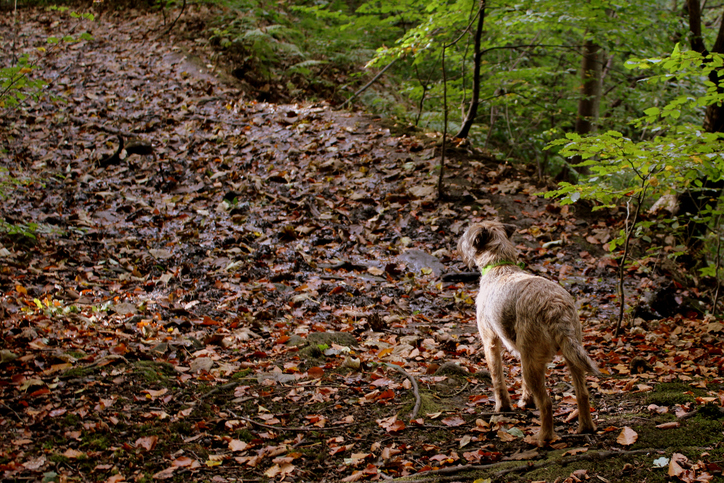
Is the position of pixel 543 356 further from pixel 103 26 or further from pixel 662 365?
pixel 103 26

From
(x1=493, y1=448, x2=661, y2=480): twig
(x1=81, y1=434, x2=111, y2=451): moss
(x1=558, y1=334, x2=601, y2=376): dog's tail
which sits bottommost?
(x1=493, y1=448, x2=661, y2=480): twig

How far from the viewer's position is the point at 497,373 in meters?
3.97

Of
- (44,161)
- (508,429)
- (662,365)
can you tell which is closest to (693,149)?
(662,365)

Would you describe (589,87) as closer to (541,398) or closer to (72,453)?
(541,398)

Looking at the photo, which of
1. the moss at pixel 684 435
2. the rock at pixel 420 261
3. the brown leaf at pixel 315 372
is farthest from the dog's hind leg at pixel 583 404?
the rock at pixel 420 261

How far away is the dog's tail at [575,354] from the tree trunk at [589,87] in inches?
362

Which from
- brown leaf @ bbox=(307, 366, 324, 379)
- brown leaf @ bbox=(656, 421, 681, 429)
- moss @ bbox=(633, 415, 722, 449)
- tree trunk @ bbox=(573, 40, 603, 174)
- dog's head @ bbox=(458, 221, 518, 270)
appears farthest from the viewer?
tree trunk @ bbox=(573, 40, 603, 174)

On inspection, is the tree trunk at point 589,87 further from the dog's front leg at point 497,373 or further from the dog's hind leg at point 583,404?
the dog's hind leg at point 583,404

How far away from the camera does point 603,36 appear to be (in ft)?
32.1

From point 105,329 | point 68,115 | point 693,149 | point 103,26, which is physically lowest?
point 105,329

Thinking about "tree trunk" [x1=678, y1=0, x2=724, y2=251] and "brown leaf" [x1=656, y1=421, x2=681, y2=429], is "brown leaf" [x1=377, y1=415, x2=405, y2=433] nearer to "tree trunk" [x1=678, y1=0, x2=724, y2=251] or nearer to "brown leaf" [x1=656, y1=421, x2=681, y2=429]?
"brown leaf" [x1=656, y1=421, x2=681, y2=429]

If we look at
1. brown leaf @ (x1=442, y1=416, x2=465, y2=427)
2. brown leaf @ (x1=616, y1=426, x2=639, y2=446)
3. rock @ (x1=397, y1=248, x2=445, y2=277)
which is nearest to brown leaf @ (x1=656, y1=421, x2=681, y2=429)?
brown leaf @ (x1=616, y1=426, x2=639, y2=446)

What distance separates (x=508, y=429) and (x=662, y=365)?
2.17m

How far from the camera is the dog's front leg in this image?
3.98 m
